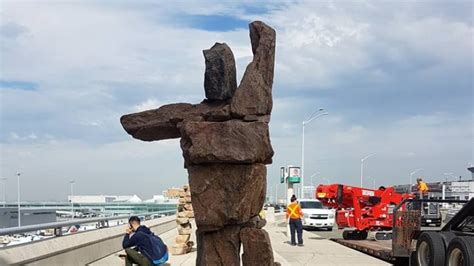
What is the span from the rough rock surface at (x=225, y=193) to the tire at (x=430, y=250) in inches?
216

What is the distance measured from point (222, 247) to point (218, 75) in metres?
2.21

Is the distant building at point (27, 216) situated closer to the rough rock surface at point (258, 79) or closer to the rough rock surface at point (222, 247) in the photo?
the rough rock surface at point (222, 247)

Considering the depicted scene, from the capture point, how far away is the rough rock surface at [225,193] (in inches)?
301

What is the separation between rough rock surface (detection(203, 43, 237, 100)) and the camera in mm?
7984

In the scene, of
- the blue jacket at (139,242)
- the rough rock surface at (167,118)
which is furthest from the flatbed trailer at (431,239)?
the rough rock surface at (167,118)

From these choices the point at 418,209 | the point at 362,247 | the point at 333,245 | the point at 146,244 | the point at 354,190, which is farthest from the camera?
the point at 354,190

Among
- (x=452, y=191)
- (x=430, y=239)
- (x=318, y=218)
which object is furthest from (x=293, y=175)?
(x=430, y=239)

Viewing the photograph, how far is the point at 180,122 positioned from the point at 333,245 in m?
16.0

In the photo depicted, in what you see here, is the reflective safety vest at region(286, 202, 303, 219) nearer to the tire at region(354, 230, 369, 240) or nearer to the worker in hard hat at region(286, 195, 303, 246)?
the worker in hard hat at region(286, 195, 303, 246)

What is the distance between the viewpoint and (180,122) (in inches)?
314

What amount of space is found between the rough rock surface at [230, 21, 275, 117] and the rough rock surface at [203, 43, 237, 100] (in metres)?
0.25

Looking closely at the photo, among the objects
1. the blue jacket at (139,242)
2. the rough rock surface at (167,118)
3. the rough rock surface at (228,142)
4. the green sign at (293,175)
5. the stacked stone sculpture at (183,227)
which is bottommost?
the stacked stone sculpture at (183,227)

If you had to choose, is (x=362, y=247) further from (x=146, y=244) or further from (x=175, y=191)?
(x=146, y=244)

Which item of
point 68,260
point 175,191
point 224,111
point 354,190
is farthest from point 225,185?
point 354,190
